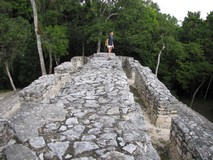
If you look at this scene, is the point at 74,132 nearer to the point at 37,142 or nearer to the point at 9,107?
the point at 37,142

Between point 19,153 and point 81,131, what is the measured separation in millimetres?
920

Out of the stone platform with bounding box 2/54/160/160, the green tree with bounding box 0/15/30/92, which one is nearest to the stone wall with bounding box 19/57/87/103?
the stone platform with bounding box 2/54/160/160

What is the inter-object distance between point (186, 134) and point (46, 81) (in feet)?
15.7

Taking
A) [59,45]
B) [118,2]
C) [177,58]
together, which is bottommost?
[177,58]

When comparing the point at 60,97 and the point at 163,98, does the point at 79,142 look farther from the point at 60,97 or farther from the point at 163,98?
the point at 163,98

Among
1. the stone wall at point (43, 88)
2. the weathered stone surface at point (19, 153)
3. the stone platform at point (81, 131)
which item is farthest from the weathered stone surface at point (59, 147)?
the stone wall at point (43, 88)

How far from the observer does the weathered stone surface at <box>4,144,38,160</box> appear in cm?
247

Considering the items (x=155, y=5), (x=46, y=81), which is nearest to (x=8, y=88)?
(x=46, y=81)

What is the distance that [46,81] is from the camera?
23.1 ft

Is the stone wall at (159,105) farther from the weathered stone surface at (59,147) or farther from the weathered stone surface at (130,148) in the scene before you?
the weathered stone surface at (59,147)

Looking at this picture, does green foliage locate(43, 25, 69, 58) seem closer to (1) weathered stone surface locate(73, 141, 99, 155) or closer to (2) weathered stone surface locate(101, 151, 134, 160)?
(1) weathered stone surface locate(73, 141, 99, 155)

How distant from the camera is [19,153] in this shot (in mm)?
2557

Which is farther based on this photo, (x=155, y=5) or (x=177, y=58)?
(x=155, y=5)

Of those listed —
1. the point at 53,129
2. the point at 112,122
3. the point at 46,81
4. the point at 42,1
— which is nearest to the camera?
the point at 53,129
